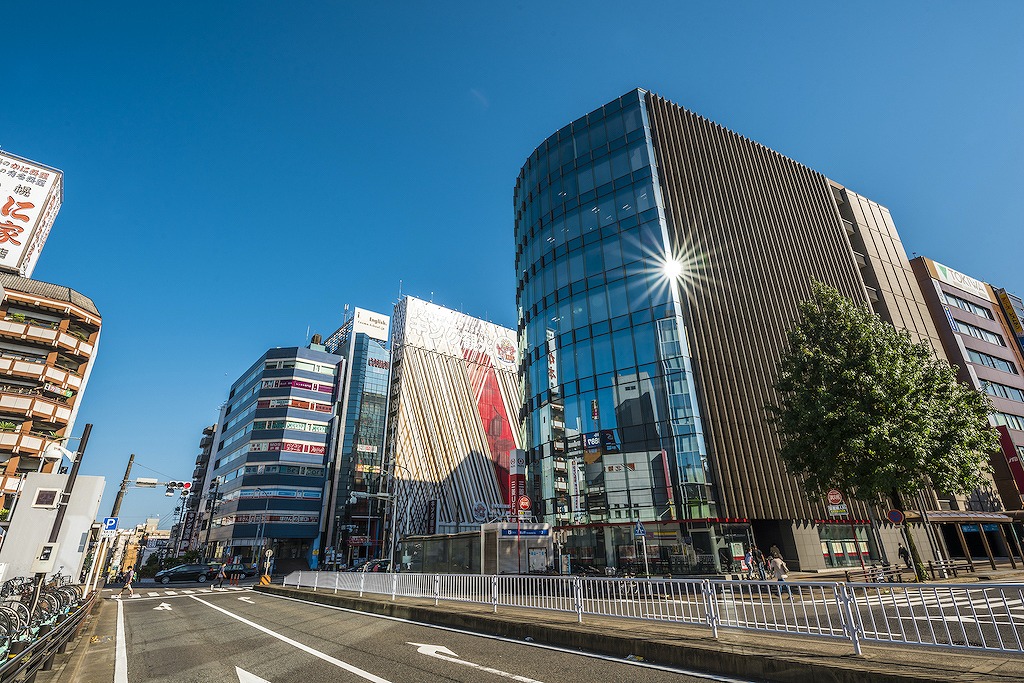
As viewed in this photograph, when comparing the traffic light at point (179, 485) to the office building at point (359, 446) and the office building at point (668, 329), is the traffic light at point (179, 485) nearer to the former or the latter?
the office building at point (668, 329)

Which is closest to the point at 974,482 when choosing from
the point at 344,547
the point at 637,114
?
the point at 637,114

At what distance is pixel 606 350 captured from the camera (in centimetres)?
3128

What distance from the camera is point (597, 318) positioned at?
32500mm

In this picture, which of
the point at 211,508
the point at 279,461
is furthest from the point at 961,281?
the point at 211,508

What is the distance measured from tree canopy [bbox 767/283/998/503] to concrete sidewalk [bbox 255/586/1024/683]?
44.4ft

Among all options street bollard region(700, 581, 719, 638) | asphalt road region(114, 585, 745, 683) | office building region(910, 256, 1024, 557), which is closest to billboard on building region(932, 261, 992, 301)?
office building region(910, 256, 1024, 557)

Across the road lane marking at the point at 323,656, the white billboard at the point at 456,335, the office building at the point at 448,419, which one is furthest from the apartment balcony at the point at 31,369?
the white billboard at the point at 456,335

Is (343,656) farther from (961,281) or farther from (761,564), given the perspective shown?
(961,281)

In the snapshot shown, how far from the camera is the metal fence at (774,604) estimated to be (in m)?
6.62

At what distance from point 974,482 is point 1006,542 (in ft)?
89.6

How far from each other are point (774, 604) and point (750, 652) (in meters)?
3.66

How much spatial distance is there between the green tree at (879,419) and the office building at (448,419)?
48.0 m

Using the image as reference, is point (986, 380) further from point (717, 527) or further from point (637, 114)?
point (637, 114)

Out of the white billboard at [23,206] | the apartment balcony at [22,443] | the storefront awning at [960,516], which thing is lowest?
the storefront awning at [960,516]
